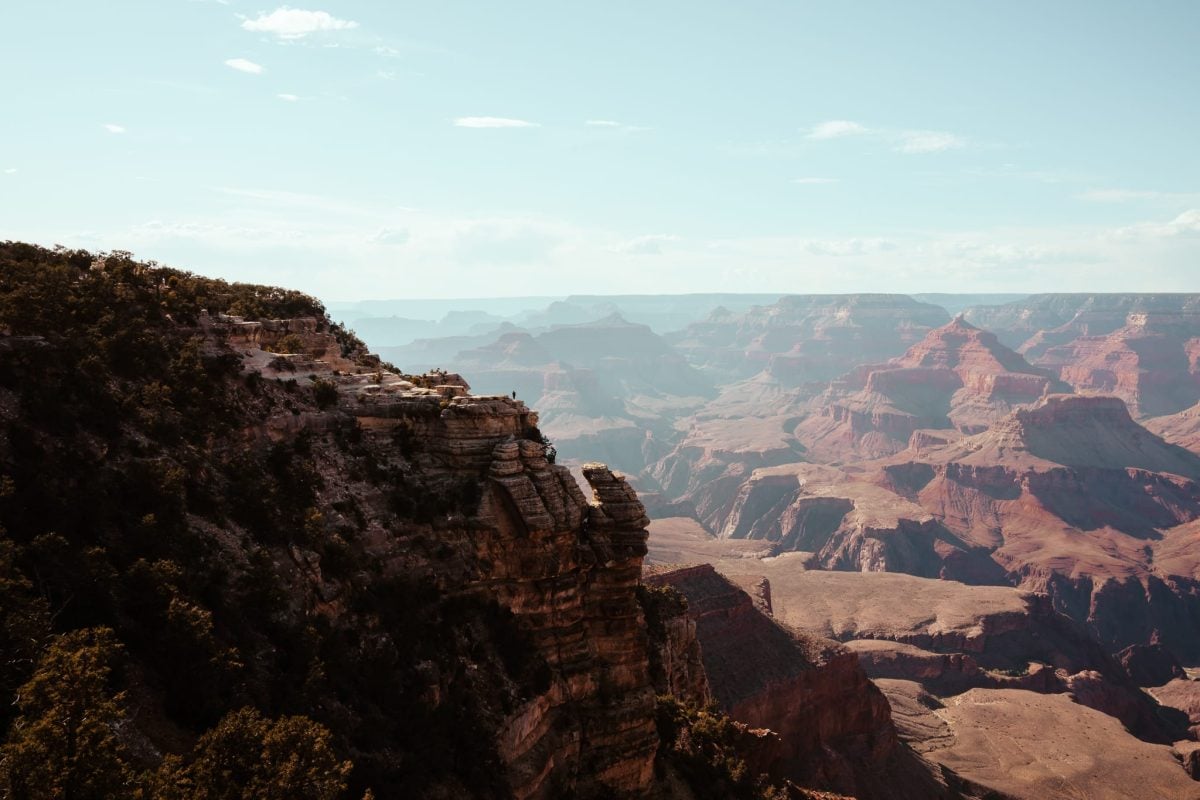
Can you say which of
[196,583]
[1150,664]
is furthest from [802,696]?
[1150,664]

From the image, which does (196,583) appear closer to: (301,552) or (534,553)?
(301,552)

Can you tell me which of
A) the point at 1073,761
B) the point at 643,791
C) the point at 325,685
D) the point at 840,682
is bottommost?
the point at 1073,761

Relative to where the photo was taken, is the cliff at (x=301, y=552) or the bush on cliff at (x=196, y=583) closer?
the bush on cliff at (x=196, y=583)

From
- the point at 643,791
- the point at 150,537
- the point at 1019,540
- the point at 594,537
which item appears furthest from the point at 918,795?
the point at 1019,540

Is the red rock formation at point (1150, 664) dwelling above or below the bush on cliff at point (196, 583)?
below

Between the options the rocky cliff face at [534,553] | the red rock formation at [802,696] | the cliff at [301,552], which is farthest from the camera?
the red rock formation at [802,696]

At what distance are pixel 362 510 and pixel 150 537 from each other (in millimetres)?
8912

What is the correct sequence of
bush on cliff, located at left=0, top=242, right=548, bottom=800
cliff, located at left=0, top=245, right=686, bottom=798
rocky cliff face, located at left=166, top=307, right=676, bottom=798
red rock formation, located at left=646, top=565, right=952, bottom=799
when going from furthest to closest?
red rock formation, located at left=646, top=565, right=952, bottom=799 → rocky cliff face, located at left=166, top=307, right=676, bottom=798 → cliff, located at left=0, top=245, right=686, bottom=798 → bush on cliff, located at left=0, top=242, right=548, bottom=800

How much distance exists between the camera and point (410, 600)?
30.3 metres

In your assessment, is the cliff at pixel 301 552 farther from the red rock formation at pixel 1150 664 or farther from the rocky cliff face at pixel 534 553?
the red rock formation at pixel 1150 664

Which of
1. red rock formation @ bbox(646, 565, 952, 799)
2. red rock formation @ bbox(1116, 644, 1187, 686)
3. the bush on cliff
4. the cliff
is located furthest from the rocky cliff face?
red rock formation @ bbox(1116, 644, 1187, 686)

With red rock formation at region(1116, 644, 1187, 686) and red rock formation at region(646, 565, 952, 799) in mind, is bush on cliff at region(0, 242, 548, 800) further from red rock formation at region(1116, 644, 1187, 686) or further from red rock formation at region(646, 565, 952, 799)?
red rock formation at region(1116, 644, 1187, 686)

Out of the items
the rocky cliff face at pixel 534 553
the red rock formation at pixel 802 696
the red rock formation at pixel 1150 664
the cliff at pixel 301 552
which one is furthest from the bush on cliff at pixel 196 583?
the red rock formation at pixel 1150 664

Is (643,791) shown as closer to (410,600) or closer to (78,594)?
(410,600)
